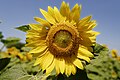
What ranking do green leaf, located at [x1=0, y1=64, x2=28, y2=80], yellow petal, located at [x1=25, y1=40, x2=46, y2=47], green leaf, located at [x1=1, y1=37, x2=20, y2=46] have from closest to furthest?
1. yellow petal, located at [x1=25, y1=40, x2=46, y2=47]
2. green leaf, located at [x1=0, y1=64, x2=28, y2=80]
3. green leaf, located at [x1=1, y1=37, x2=20, y2=46]

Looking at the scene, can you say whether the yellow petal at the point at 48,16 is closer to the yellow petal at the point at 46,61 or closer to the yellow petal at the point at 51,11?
the yellow petal at the point at 51,11

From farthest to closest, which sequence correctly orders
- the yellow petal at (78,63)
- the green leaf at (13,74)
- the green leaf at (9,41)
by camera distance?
the green leaf at (9,41)
the green leaf at (13,74)
the yellow petal at (78,63)

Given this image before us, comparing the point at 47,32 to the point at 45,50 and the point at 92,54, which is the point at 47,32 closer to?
the point at 45,50

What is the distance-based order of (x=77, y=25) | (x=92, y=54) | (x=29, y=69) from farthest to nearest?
(x=29, y=69)
(x=77, y=25)
(x=92, y=54)

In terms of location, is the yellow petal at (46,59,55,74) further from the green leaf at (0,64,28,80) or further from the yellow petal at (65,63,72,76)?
the green leaf at (0,64,28,80)

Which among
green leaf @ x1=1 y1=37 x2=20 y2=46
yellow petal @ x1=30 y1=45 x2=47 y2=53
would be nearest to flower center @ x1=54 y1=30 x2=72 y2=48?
yellow petal @ x1=30 y1=45 x2=47 y2=53

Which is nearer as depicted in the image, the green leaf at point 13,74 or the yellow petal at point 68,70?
the yellow petal at point 68,70

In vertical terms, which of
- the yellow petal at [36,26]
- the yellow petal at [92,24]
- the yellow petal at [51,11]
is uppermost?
the yellow petal at [51,11]

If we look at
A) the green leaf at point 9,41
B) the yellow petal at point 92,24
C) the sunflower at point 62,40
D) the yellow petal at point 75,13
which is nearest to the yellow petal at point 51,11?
the sunflower at point 62,40

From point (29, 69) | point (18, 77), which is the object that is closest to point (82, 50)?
point (18, 77)
